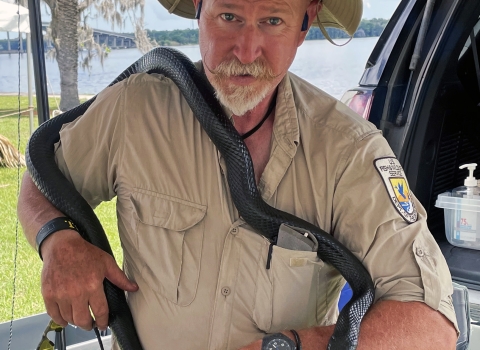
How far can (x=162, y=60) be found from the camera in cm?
181

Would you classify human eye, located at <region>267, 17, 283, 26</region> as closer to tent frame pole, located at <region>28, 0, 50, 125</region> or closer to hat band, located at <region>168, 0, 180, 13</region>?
hat band, located at <region>168, 0, 180, 13</region>

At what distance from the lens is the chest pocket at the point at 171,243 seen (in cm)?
151

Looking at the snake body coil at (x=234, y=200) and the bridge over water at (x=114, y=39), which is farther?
the bridge over water at (x=114, y=39)

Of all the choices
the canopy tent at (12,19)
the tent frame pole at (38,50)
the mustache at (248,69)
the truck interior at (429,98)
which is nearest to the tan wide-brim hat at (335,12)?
the mustache at (248,69)

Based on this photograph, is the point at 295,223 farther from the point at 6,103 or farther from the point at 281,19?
the point at 6,103

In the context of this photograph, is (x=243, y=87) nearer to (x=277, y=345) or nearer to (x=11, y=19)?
(x=277, y=345)

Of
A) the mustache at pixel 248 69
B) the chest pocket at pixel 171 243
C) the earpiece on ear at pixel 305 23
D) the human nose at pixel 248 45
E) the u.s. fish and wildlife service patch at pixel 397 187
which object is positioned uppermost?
the earpiece on ear at pixel 305 23

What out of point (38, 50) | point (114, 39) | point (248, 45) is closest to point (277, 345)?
point (248, 45)

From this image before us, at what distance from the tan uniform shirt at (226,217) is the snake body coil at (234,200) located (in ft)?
0.15

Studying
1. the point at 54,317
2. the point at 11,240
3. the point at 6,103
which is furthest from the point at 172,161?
the point at 11,240

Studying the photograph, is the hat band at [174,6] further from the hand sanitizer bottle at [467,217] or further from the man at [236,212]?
the hand sanitizer bottle at [467,217]

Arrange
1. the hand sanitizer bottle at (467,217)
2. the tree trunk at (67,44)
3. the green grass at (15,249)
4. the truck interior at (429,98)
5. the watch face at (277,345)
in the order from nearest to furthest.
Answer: the watch face at (277,345) < the truck interior at (429,98) < the hand sanitizer bottle at (467,217) < the green grass at (15,249) < the tree trunk at (67,44)

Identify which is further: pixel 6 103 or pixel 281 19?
pixel 6 103

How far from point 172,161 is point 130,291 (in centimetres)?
38
